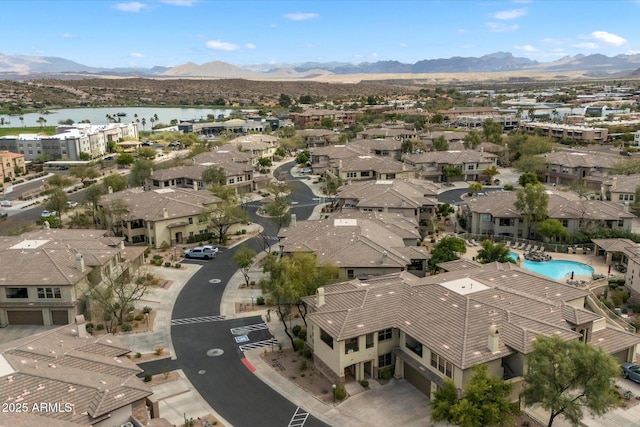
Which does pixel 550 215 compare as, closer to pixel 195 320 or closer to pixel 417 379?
pixel 417 379

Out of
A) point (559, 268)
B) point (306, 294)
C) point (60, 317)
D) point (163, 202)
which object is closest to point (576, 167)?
point (559, 268)

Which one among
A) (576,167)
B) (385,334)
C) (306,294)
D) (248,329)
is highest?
(576,167)

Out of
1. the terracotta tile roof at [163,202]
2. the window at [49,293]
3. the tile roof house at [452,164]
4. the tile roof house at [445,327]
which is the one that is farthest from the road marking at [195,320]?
the tile roof house at [452,164]

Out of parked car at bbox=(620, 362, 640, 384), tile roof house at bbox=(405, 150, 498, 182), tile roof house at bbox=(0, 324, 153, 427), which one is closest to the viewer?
tile roof house at bbox=(0, 324, 153, 427)

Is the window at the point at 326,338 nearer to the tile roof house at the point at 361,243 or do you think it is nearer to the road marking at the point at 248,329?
the road marking at the point at 248,329

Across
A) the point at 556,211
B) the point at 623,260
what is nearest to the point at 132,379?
the point at 623,260

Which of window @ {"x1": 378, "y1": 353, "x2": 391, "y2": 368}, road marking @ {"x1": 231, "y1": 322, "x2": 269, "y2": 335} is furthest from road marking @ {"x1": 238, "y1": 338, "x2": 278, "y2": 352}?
window @ {"x1": 378, "y1": 353, "x2": 391, "y2": 368}

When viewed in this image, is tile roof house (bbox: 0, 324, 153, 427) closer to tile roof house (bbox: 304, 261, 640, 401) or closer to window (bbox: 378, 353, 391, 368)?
tile roof house (bbox: 304, 261, 640, 401)
